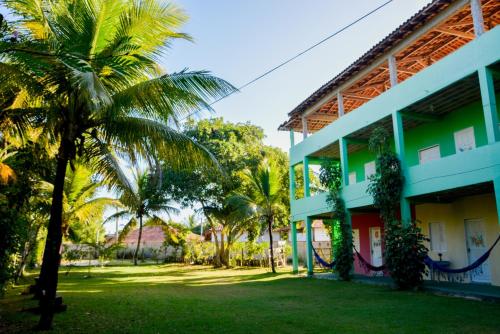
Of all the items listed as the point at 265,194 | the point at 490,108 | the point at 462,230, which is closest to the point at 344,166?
the point at 462,230

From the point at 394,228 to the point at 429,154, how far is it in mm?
3974

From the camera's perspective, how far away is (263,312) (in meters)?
7.78

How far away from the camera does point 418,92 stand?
1095 centimetres

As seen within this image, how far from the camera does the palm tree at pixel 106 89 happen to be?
6250 millimetres

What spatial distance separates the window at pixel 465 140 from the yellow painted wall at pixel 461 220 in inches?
62.6

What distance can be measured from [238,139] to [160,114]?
1745cm

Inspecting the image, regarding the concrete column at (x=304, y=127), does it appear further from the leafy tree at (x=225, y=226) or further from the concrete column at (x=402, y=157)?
the leafy tree at (x=225, y=226)

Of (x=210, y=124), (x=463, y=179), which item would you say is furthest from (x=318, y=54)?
(x=210, y=124)

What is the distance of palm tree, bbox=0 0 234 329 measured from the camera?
625 cm

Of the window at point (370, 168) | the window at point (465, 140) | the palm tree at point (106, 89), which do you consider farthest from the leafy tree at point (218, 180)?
the palm tree at point (106, 89)

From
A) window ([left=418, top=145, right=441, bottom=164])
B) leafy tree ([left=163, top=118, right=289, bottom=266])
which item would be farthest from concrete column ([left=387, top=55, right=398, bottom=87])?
leafy tree ([left=163, top=118, right=289, bottom=266])

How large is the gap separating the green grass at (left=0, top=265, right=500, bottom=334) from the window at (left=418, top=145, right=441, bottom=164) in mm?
5033

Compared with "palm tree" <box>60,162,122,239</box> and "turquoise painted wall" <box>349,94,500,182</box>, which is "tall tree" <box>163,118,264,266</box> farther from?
"turquoise painted wall" <box>349,94,500,182</box>

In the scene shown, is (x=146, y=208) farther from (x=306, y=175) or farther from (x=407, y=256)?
(x=407, y=256)
